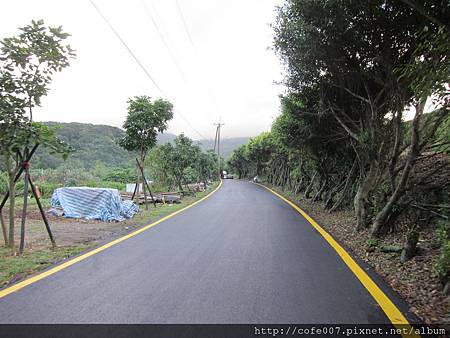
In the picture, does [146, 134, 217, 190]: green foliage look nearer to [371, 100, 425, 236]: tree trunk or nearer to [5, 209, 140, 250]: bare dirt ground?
[5, 209, 140, 250]: bare dirt ground

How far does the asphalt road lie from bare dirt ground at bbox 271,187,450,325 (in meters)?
0.44

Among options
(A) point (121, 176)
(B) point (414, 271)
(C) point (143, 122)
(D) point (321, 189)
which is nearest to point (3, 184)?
(C) point (143, 122)

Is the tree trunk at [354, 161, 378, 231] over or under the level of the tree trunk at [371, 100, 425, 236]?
under

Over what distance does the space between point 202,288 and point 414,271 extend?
289 cm

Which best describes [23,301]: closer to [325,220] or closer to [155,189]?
[325,220]

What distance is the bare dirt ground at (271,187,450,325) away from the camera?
317cm

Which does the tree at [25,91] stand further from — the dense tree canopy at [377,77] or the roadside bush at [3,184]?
the roadside bush at [3,184]

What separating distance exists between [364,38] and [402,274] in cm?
513

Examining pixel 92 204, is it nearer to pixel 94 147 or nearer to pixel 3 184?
pixel 3 184

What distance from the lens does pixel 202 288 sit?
380 cm

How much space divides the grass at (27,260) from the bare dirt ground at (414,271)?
4898 mm

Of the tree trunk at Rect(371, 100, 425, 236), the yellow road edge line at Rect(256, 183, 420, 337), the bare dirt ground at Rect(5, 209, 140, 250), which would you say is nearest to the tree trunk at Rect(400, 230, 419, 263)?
the yellow road edge line at Rect(256, 183, 420, 337)

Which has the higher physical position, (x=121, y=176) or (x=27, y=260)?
(x=121, y=176)

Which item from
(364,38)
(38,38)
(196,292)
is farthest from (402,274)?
(38,38)
